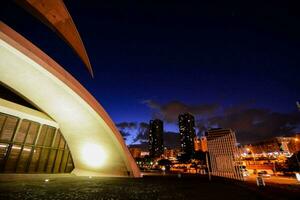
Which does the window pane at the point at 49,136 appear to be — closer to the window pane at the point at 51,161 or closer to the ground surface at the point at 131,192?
the window pane at the point at 51,161

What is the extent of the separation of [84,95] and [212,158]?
10.9 m

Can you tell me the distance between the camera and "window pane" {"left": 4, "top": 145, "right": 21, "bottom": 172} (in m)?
11.5

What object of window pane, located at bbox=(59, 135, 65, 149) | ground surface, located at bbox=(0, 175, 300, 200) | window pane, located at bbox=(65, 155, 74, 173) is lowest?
ground surface, located at bbox=(0, 175, 300, 200)

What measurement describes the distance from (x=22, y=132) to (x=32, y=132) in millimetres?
725

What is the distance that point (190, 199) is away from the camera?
5727 millimetres

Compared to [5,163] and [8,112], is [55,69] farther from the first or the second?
[5,163]

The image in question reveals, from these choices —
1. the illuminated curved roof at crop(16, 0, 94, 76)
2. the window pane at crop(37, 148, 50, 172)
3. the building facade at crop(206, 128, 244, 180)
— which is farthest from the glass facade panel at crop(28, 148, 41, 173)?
the building facade at crop(206, 128, 244, 180)

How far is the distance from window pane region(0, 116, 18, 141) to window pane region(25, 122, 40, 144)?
44.6 inches

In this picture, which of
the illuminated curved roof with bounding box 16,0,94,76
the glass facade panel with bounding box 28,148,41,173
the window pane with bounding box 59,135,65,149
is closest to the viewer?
the illuminated curved roof with bounding box 16,0,94,76

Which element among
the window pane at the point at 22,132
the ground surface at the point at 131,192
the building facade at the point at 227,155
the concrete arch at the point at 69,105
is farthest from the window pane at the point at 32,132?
the building facade at the point at 227,155

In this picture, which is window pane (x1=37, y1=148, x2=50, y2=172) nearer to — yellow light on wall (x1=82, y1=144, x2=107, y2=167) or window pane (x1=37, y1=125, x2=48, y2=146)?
window pane (x1=37, y1=125, x2=48, y2=146)

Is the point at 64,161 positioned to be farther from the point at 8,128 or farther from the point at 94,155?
the point at 8,128

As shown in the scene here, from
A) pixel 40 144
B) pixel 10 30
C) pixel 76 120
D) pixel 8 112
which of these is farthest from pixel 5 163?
Answer: pixel 10 30

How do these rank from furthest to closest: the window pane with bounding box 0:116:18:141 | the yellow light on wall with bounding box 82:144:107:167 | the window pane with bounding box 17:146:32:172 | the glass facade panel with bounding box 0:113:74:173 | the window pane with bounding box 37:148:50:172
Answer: the yellow light on wall with bounding box 82:144:107:167 < the window pane with bounding box 37:148:50:172 < the window pane with bounding box 17:146:32:172 < the glass facade panel with bounding box 0:113:74:173 < the window pane with bounding box 0:116:18:141
